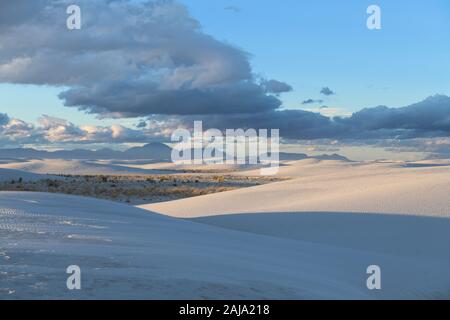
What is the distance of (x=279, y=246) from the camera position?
869cm

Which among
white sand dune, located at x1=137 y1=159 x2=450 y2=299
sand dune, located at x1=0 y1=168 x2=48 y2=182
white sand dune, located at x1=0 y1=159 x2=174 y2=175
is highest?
white sand dune, located at x1=137 y1=159 x2=450 y2=299

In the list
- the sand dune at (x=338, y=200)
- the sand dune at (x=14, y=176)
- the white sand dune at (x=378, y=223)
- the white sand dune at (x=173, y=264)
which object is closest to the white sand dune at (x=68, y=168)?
the sand dune at (x=14, y=176)

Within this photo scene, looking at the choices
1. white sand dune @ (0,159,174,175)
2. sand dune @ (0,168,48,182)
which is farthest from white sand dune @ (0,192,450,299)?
white sand dune @ (0,159,174,175)

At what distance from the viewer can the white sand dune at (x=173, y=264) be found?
4516mm

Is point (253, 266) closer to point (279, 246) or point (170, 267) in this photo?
point (170, 267)

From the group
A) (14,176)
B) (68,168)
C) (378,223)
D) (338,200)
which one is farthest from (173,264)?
(68,168)

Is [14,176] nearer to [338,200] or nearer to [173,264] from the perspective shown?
[338,200]

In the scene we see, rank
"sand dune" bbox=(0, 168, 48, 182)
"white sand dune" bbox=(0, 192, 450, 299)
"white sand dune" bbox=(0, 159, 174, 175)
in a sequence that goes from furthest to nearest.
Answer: "white sand dune" bbox=(0, 159, 174, 175), "sand dune" bbox=(0, 168, 48, 182), "white sand dune" bbox=(0, 192, 450, 299)

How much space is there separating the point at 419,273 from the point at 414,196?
6046 mm

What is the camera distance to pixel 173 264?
552cm

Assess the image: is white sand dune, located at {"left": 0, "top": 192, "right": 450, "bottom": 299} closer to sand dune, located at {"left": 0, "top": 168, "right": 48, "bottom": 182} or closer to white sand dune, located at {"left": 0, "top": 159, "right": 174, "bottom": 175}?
sand dune, located at {"left": 0, "top": 168, "right": 48, "bottom": 182}

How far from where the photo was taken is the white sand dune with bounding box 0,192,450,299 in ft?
14.8

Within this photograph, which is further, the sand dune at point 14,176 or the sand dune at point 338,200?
the sand dune at point 14,176

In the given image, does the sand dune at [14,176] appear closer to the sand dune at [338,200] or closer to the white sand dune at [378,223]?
the sand dune at [338,200]
